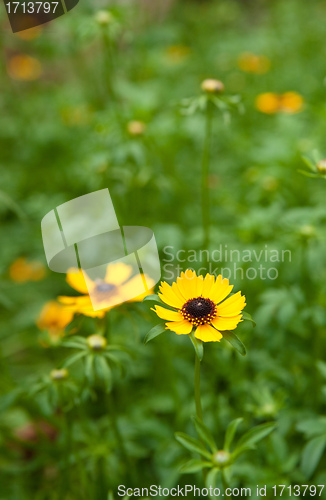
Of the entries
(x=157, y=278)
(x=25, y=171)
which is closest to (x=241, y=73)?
(x=25, y=171)

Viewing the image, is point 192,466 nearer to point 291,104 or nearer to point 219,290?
point 219,290

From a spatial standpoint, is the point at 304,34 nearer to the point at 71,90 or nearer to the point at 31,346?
the point at 71,90

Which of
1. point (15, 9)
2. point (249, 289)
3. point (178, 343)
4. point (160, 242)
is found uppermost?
point (15, 9)

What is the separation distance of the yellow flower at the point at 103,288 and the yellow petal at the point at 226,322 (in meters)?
0.25

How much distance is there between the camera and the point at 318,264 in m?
1.44

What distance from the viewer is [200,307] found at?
2.81 feet

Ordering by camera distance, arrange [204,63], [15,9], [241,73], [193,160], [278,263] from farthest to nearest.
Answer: [204,63] < [241,73] < [193,160] < [278,263] < [15,9]

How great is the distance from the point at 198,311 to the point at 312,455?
53 centimetres

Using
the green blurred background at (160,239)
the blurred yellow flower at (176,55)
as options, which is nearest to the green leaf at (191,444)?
the green blurred background at (160,239)

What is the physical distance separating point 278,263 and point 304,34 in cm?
267

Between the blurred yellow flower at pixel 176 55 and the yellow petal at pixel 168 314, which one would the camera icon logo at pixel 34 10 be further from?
the blurred yellow flower at pixel 176 55

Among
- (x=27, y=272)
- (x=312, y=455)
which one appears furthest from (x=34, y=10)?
(x=312, y=455)

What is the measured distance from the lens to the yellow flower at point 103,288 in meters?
1.06

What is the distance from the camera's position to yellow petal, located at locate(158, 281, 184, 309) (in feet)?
2.84
